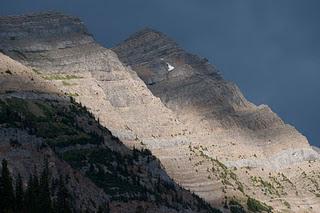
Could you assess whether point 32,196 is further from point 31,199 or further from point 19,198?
point 19,198

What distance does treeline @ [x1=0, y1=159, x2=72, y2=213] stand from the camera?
146625 millimetres

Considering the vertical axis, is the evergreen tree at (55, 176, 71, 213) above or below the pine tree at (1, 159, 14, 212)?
above

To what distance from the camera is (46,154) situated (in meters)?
194

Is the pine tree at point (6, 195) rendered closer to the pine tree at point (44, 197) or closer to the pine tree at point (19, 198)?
the pine tree at point (19, 198)

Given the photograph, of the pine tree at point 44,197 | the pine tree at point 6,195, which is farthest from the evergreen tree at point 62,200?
the pine tree at point 6,195

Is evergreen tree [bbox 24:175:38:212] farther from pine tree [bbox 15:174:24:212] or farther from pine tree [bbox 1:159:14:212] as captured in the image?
pine tree [bbox 1:159:14:212]

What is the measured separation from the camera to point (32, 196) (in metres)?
156

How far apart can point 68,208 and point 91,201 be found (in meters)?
32.4

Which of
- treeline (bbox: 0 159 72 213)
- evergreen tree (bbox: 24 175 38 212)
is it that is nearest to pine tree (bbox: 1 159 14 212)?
treeline (bbox: 0 159 72 213)

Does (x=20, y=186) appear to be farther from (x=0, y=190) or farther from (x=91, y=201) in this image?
(x=91, y=201)

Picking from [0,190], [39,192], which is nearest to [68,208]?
[39,192]

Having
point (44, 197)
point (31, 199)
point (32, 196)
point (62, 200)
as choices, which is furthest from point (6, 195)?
point (62, 200)

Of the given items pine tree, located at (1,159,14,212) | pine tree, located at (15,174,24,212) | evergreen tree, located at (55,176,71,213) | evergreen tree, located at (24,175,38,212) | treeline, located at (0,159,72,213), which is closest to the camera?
pine tree, located at (1,159,14,212)

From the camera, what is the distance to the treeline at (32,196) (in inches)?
5773
